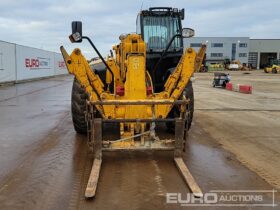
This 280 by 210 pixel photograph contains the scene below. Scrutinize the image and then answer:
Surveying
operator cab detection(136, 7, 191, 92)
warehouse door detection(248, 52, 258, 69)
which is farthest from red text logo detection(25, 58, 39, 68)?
warehouse door detection(248, 52, 258, 69)

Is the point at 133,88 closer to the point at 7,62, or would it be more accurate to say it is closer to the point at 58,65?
the point at 7,62

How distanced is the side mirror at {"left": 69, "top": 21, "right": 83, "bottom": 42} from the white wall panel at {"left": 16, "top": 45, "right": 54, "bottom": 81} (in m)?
23.6

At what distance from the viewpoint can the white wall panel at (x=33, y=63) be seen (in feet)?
95.9

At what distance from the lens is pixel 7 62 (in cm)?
2603

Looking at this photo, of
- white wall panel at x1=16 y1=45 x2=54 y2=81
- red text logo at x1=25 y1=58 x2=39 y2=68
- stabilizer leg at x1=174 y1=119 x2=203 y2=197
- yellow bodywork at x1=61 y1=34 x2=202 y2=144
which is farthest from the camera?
red text logo at x1=25 y1=58 x2=39 y2=68

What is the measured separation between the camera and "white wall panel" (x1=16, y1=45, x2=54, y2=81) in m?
29.2

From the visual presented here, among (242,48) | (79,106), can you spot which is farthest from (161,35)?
(242,48)

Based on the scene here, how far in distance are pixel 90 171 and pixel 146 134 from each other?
3.81 feet

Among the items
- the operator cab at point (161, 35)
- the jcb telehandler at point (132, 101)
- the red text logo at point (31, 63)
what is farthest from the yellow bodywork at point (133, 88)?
the red text logo at point (31, 63)

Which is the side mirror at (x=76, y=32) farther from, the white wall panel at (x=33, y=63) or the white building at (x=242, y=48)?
the white building at (x=242, y=48)

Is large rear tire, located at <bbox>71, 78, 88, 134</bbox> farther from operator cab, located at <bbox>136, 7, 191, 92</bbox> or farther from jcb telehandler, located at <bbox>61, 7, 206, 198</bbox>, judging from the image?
operator cab, located at <bbox>136, 7, 191, 92</bbox>

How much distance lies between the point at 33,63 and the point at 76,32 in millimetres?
28400

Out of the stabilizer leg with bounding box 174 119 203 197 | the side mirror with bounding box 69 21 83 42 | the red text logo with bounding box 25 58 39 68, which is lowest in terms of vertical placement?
the stabilizer leg with bounding box 174 119 203 197

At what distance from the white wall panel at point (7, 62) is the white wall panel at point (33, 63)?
1.10 meters
